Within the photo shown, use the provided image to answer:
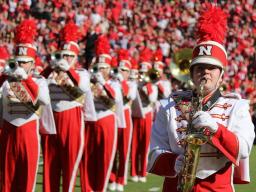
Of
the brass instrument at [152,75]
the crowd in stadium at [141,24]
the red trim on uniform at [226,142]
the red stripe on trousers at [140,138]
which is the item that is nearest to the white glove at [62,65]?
the red stripe on trousers at [140,138]

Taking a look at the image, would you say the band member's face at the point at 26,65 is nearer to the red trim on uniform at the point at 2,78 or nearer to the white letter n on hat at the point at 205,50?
the red trim on uniform at the point at 2,78

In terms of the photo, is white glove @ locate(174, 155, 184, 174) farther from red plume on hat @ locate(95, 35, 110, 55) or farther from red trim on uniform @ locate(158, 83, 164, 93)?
red trim on uniform @ locate(158, 83, 164, 93)

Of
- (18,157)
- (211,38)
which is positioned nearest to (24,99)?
(18,157)

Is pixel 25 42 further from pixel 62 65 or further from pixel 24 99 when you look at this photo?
pixel 24 99

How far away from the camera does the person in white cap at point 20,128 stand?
856 centimetres

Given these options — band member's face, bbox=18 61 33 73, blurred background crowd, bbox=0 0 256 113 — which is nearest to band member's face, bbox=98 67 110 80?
band member's face, bbox=18 61 33 73

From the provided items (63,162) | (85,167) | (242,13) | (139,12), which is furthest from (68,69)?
(242,13)

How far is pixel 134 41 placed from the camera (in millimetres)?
26812

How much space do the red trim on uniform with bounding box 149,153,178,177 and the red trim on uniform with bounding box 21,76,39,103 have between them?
3723 millimetres

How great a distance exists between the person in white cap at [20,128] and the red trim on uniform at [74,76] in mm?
821

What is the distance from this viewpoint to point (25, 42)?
9.11m

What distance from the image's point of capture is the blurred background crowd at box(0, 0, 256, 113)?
2466 centimetres

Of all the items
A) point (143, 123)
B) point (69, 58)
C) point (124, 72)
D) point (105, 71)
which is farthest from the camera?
point (143, 123)

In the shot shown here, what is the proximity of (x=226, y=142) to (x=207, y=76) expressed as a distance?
372 millimetres
